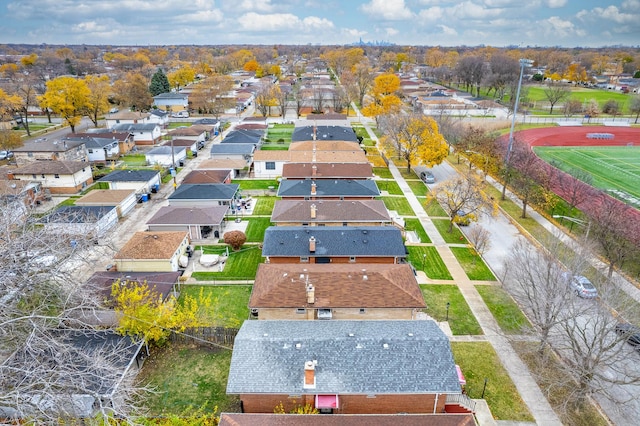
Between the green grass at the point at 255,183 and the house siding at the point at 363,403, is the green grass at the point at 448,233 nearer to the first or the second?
the green grass at the point at 255,183

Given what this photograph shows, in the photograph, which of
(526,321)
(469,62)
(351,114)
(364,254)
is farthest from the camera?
(469,62)

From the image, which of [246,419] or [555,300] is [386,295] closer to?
[555,300]

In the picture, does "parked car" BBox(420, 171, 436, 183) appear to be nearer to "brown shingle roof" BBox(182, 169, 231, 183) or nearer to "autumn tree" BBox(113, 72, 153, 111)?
"brown shingle roof" BBox(182, 169, 231, 183)

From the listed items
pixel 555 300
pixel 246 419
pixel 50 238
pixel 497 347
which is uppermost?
pixel 50 238

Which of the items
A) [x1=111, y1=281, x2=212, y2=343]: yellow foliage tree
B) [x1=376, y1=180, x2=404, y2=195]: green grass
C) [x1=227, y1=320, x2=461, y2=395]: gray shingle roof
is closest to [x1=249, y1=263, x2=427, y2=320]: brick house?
[x1=227, y1=320, x2=461, y2=395]: gray shingle roof

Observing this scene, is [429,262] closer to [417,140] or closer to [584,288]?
[584,288]

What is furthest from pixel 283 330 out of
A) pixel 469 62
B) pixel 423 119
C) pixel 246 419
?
pixel 469 62

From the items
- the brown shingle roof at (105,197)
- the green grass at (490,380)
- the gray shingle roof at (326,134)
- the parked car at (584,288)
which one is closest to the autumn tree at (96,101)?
the gray shingle roof at (326,134)
